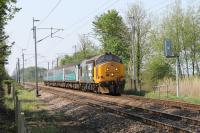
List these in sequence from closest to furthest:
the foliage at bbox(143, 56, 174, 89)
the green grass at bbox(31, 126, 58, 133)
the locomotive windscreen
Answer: the green grass at bbox(31, 126, 58, 133)
the locomotive windscreen
the foliage at bbox(143, 56, 174, 89)

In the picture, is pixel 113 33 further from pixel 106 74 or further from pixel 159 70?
pixel 106 74

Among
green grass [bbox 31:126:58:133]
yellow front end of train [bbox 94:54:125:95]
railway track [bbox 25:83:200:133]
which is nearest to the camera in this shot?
railway track [bbox 25:83:200:133]

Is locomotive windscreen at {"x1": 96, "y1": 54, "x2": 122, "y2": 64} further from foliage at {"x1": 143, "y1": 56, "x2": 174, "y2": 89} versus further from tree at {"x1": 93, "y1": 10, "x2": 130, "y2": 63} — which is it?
tree at {"x1": 93, "y1": 10, "x2": 130, "y2": 63}

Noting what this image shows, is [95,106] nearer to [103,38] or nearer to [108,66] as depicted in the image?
[108,66]

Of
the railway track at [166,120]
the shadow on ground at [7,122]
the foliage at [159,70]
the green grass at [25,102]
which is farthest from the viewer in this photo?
the foliage at [159,70]

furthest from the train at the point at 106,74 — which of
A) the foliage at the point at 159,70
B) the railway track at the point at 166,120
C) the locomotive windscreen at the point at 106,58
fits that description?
the foliage at the point at 159,70

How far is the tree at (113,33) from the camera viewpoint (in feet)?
217

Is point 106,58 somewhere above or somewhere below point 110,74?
above

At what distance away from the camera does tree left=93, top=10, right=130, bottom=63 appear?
217 ft

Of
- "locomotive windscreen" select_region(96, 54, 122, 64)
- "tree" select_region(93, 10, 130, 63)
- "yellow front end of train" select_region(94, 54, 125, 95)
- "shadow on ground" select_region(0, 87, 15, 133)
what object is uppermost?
"tree" select_region(93, 10, 130, 63)

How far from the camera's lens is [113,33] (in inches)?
2790

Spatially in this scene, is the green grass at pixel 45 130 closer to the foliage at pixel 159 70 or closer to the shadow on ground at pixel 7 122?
the shadow on ground at pixel 7 122

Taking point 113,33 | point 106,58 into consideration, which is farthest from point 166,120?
point 113,33

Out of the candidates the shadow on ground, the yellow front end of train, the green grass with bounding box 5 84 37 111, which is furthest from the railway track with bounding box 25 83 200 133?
the yellow front end of train
